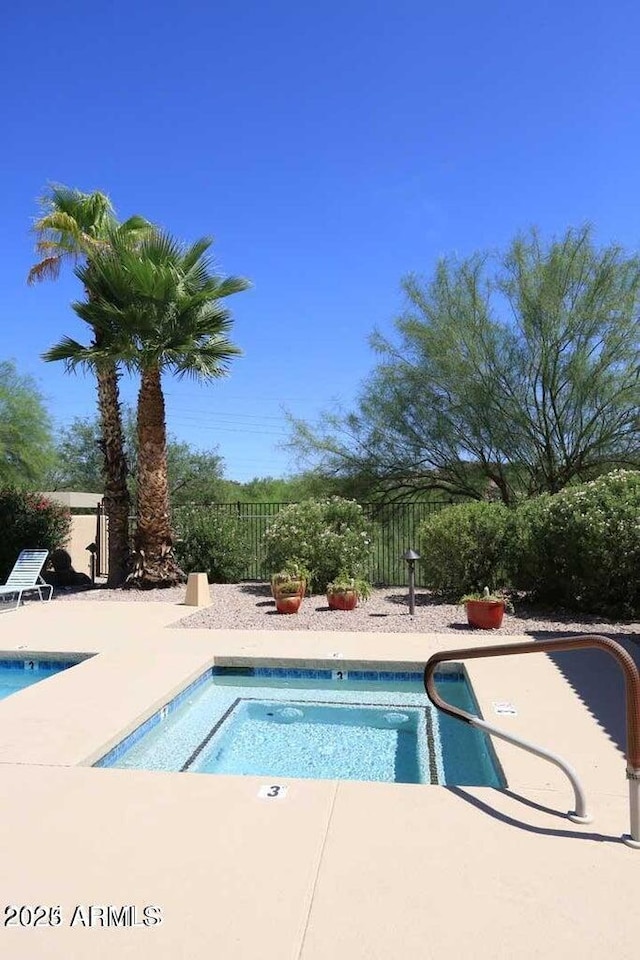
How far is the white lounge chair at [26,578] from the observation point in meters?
12.1

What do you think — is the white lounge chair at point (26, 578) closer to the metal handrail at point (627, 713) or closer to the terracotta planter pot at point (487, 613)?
the terracotta planter pot at point (487, 613)

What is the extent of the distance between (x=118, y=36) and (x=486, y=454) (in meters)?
10.4

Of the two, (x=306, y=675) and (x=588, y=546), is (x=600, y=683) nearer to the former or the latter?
(x=306, y=675)

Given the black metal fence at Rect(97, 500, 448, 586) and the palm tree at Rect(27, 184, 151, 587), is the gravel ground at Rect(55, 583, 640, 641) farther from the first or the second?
the black metal fence at Rect(97, 500, 448, 586)

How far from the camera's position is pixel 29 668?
26.0 ft

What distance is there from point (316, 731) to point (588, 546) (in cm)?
557

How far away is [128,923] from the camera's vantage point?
2.70 metres

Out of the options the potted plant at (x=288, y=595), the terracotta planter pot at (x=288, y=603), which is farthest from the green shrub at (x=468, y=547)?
the terracotta planter pot at (x=288, y=603)

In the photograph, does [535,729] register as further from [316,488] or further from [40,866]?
[316,488]

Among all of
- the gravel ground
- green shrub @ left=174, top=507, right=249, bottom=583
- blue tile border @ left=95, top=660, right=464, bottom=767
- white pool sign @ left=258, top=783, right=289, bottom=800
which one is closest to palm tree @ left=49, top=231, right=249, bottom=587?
green shrub @ left=174, top=507, right=249, bottom=583

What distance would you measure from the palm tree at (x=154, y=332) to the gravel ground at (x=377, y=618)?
5.29 feet

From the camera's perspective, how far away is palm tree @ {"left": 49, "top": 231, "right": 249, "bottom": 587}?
12.8 meters

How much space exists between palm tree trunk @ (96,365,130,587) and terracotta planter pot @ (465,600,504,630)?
7980 mm

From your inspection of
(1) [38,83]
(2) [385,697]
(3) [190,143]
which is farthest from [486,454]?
(1) [38,83]
